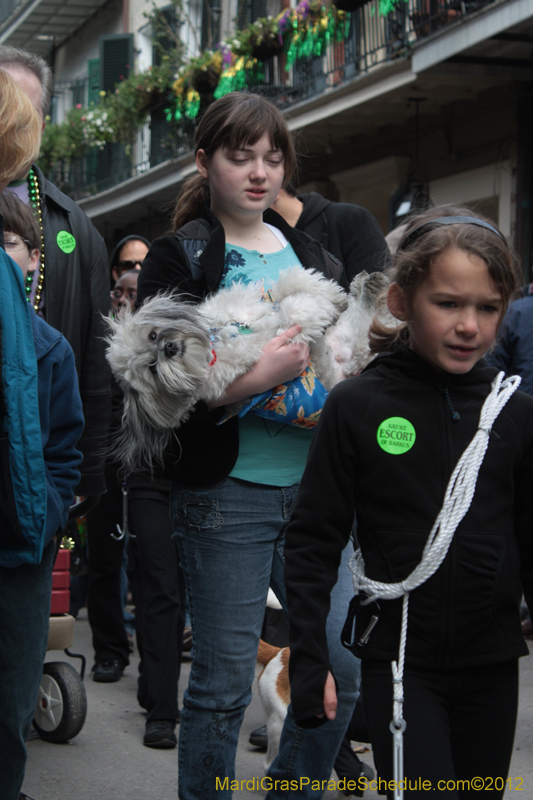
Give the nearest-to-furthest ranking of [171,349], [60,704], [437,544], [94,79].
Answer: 1. [437,544]
2. [171,349]
3. [60,704]
4. [94,79]

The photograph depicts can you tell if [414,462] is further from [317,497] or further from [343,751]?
[343,751]

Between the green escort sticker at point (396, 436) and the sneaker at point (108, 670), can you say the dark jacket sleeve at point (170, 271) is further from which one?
the sneaker at point (108, 670)

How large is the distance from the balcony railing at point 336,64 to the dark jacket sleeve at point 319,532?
5673 mm

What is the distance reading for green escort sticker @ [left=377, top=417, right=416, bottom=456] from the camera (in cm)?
226

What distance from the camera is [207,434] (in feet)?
9.30

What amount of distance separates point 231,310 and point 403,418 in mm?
714

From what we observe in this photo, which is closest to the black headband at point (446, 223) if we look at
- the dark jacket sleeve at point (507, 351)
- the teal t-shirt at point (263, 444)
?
the teal t-shirt at point (263, 444)

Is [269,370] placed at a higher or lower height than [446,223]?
lower

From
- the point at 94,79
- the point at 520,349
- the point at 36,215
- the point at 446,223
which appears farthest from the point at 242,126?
the point at 94,79

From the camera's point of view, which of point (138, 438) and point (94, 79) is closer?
point (138, 438)

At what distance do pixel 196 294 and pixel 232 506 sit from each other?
0.62 meters

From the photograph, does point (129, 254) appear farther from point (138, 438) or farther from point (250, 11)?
point (250, 11)

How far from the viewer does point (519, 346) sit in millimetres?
6578

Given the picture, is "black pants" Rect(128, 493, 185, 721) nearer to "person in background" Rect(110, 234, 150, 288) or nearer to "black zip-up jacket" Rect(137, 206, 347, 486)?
"black zip-up jacket" Rect(137, 206, 347, 486)
